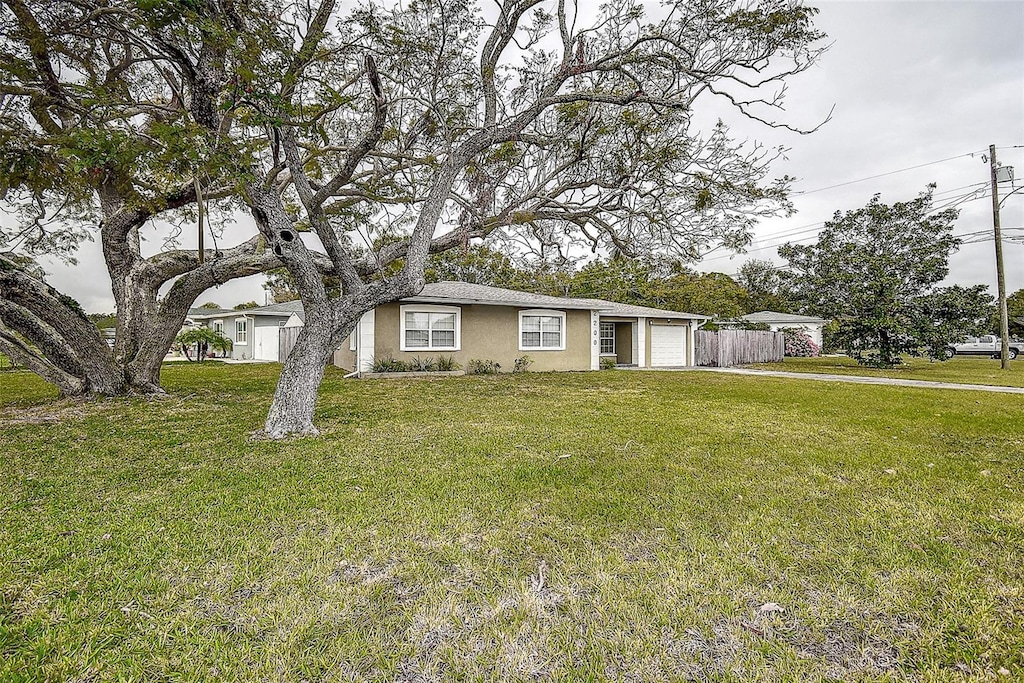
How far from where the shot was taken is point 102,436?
636 centimetres

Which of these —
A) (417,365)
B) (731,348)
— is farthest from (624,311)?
(417,365)

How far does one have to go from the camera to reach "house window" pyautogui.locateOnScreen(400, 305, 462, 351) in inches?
577

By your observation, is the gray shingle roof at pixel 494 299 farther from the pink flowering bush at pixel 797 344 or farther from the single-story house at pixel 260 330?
the pink flowering bush at pixel 797 344

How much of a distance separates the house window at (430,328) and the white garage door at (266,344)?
11.8 m

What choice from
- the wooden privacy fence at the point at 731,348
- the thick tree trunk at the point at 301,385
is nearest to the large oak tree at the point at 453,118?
the thick tree trunk at the point at 301,385

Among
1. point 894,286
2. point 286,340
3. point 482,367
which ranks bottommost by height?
point 482,367

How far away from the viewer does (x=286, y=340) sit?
20.9 metres

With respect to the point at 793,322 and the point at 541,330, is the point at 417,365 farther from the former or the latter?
the point at 793,322

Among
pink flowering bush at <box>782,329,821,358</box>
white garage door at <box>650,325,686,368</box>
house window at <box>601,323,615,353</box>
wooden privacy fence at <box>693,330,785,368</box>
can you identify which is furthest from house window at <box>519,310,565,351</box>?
pink flowering bush at <box>782,329,821,358</box>

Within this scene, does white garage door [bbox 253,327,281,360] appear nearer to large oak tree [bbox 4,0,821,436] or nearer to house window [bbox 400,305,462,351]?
house window [bbox 400,305,462,351]

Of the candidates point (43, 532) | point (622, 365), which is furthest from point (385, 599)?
point (622, 365)

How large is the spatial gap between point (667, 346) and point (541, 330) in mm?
7296

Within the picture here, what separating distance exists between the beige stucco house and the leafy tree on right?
293 inches

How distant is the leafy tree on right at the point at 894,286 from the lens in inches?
739
